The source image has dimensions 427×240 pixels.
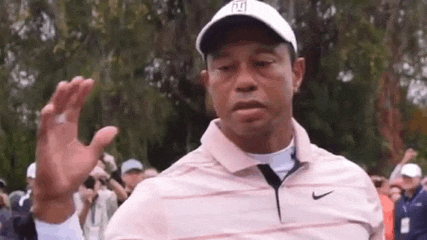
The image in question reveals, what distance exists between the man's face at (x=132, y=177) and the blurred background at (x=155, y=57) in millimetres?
7044

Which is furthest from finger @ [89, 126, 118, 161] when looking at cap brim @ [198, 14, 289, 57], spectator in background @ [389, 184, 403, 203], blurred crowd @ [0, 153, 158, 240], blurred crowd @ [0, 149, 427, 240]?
spectator in background @ [389, 184, 403, 203]

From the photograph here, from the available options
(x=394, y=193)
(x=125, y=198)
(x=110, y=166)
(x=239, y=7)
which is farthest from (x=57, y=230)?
(x=110, y=166)

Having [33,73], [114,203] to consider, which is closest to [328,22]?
[33,73]

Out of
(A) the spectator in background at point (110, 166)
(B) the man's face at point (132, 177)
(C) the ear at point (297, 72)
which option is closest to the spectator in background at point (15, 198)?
(B) the man's face at point (132, 177)

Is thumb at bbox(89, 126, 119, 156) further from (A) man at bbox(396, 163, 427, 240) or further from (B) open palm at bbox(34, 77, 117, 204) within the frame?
(A) man at bbox(396, 163, 427, 240)

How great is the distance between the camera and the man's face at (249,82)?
3.11 meters

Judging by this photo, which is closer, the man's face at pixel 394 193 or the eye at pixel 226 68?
the eye at pixel 226 68

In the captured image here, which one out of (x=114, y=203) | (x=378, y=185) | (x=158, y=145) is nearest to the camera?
(x=114, y=203)

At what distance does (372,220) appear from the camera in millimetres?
3311

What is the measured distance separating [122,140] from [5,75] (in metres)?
2.58

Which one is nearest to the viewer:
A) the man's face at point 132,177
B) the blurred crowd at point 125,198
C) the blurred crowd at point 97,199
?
the blurred crowd at point 97,199

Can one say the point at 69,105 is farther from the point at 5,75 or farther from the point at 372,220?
the point at 5,75

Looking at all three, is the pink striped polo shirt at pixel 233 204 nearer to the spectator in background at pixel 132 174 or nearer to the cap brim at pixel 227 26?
the cap brim at pixel 227 26

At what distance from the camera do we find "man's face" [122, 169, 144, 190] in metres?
11.8
